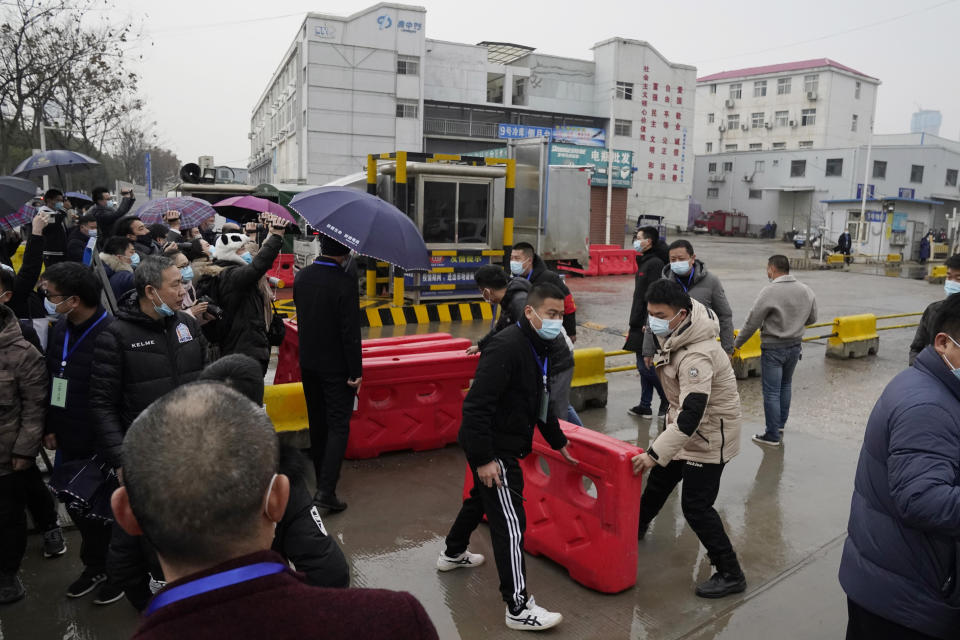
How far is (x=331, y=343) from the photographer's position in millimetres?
4645

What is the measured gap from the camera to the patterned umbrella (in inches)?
349

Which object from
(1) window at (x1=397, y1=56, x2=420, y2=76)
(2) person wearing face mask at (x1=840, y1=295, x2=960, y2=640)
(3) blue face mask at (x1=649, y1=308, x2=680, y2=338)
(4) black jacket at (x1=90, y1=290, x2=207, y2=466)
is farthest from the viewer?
(1) window at (x1=397, y1=56, x2=420, y2=76)

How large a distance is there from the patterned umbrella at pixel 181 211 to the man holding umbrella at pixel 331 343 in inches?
198

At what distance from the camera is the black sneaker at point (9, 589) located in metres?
3.61

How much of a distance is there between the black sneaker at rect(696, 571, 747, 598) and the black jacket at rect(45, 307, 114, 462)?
3.39 m

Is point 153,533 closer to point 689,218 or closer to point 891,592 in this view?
point 891,592

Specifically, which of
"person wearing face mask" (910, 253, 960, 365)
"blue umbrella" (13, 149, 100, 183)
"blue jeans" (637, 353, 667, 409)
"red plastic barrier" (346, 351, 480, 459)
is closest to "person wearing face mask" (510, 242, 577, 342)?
"blue jeans" (637, 353, 667, 409)

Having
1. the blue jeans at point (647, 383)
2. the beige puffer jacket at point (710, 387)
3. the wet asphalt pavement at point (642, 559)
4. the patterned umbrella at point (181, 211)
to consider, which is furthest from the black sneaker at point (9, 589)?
the patterned umbrella at point (181, 211)

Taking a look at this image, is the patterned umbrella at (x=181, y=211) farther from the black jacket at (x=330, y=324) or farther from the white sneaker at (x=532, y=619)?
the white sneaker at (x=532, y=619)

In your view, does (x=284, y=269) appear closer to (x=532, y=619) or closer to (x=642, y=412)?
(x=642, y=412)

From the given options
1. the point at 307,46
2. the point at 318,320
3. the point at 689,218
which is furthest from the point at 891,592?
the point at 689,218

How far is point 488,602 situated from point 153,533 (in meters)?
2.91

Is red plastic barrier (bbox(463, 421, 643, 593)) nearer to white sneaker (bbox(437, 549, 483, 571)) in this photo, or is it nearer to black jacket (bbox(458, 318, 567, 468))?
white sneaker (bbox(437, 549, 483, 571))

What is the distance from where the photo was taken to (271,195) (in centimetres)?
1691
